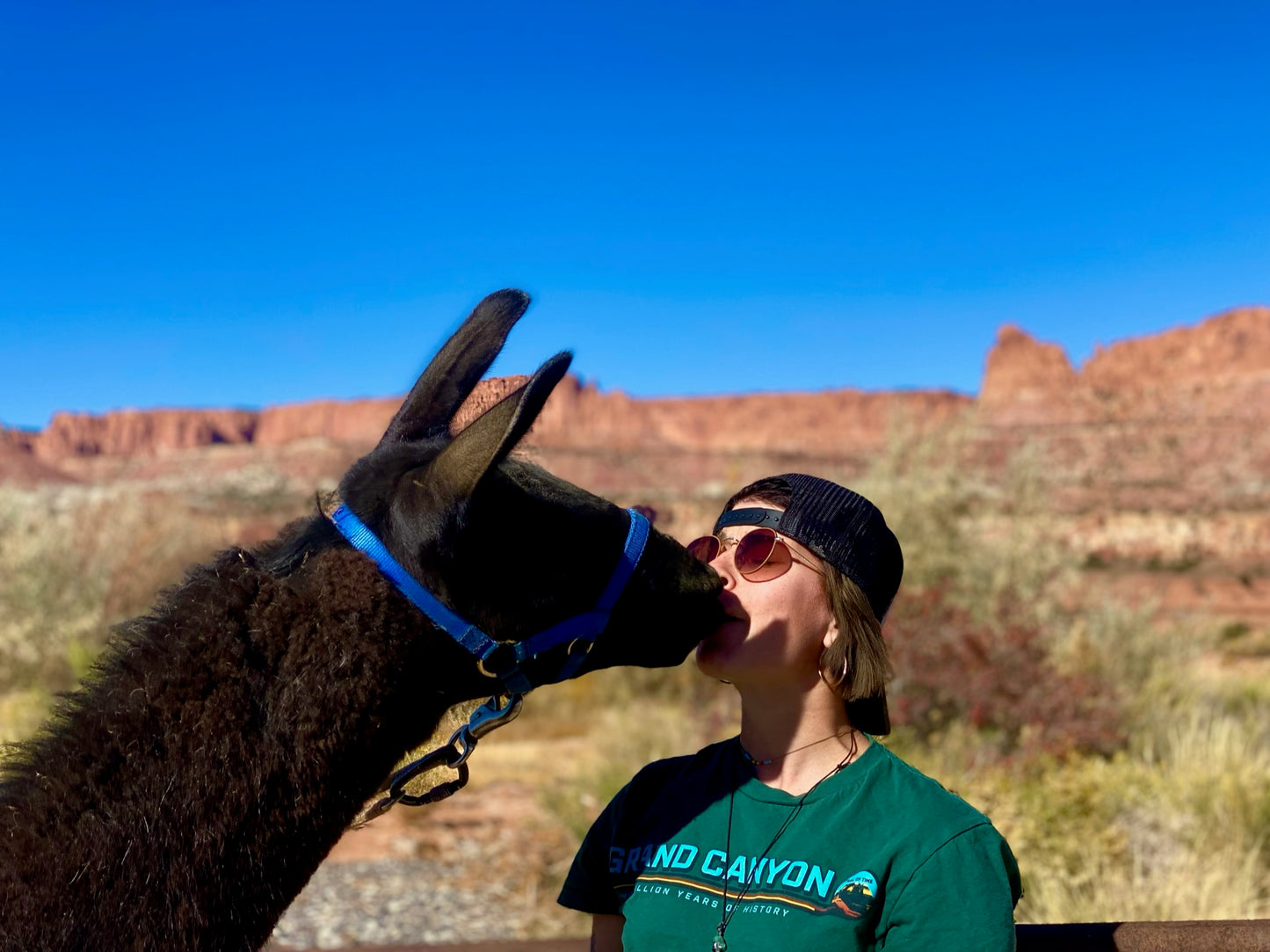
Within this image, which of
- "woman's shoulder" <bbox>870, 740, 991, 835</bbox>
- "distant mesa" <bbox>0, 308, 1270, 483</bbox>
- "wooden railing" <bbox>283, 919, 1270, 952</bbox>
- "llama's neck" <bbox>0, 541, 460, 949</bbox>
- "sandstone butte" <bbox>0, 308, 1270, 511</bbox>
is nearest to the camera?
"llama's neck" <bbox>0, 541, 460, 949</bbox>

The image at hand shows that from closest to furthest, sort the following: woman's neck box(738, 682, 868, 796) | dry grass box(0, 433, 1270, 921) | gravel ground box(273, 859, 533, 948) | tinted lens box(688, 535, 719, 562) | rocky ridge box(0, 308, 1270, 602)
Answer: woman's neck box(738, 682, 868, 796)
tinted lens box(688, 535, 719, 562)
dry grass box(0, 433, 1270, 921)
gravel ground box(273, 859, 533, 948)
rocky ridge box(0, 308, 1270, 602)

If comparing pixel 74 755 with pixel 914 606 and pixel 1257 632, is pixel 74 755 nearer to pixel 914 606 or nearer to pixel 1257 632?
pixel 914 606

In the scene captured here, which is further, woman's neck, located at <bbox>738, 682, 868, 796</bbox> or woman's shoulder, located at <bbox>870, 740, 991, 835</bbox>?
woman's neck, located at <bbox>738, 682, 868, 796</bbox>

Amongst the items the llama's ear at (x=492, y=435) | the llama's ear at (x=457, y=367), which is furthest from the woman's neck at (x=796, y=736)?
the llama's ear at (x=457, y=367)

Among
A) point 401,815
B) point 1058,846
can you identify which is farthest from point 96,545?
point 1058,846

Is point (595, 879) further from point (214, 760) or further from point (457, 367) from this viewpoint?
point (457, 367)

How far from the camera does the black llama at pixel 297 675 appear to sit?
6.02 ft

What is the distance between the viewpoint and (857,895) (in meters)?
1.92

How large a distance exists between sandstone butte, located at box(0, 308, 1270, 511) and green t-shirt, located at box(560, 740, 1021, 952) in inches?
38.9

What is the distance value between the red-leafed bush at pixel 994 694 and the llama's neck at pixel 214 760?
22.1ft

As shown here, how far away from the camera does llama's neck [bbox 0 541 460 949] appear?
1.81 metres

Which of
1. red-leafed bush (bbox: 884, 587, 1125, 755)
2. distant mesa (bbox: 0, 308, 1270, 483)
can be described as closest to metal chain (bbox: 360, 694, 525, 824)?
red-leafed bush (bbox: 884, 587, 1125, 755)

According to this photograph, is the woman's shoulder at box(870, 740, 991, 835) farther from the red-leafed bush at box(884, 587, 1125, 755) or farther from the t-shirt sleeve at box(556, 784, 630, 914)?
the red-leafed bush at box(884, 587, 1125, 755)

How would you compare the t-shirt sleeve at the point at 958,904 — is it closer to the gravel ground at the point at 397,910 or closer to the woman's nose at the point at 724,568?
the woman's nose at the point at 724,568
